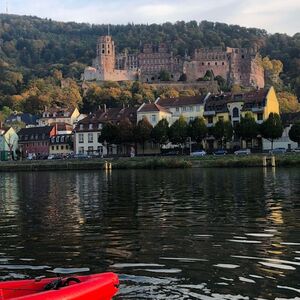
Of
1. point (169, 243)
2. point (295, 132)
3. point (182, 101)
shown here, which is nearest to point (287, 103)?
point (182, 101)

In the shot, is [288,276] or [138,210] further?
[138,210]

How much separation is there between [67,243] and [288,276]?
28.0ft

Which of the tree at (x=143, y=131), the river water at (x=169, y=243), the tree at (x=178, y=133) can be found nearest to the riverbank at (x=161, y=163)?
the tree at (x=178, y=133)

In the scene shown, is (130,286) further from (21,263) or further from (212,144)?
(212,144)

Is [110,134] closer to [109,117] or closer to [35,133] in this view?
[109,117]

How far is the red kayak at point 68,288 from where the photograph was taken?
411 inches

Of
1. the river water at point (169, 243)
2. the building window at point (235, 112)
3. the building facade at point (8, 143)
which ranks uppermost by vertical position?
the building window at point (235, 112)

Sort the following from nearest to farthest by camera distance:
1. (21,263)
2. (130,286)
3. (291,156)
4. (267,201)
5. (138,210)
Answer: (130,286) → (21,263) → (138,210) → (267,201) → (291,156)

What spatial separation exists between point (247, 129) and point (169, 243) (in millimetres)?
78060

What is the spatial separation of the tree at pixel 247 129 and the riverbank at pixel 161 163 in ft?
36.7

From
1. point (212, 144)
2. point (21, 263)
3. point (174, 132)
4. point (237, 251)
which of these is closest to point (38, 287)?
point (21, 263)

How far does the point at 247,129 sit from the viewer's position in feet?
312

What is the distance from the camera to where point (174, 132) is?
100375 millimetres

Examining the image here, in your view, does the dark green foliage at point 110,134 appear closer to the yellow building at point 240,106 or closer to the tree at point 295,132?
the yellow building at point 240,106
